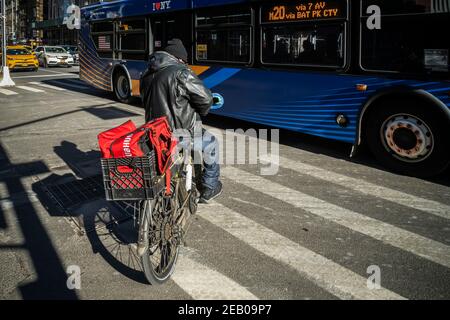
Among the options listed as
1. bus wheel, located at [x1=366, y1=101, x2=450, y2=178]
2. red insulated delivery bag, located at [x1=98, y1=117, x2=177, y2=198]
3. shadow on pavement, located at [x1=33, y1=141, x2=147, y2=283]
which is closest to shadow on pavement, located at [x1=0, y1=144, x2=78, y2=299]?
shadow on pavement, located at [x1=33, y1=141, x2=147, y2=283]

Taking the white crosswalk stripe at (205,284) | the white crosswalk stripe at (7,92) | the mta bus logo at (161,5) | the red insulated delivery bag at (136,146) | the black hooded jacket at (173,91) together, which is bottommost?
the white crosswalk stripe at (205,284)

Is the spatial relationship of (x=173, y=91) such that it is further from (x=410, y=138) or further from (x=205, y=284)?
(x=410, y=138)

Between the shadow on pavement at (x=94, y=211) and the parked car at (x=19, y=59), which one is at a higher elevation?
the parked car at (x=19, y=59)

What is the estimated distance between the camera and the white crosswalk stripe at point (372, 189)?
5.28 metres

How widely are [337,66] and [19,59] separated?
27.1m

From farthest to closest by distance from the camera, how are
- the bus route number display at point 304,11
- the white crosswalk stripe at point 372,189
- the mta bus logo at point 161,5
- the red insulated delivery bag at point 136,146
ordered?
the mta bus logo at point 161,5 < the bus route number display at point 304,11 < the white crosswalk stripe at point 372,189 < the red insulated delivery bag at point 136,146

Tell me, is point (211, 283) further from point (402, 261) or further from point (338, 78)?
point (338, 78)

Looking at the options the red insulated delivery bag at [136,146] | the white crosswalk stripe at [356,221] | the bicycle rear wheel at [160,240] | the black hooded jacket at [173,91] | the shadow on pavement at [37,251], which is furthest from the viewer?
the white crosswalk stripe at [356,221]

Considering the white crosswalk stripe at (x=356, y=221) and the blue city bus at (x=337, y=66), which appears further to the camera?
the blue city bus at (x=337, y=66)

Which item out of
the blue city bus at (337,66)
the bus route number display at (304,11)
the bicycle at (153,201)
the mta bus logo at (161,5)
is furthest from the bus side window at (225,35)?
the bicycle at (153,201)

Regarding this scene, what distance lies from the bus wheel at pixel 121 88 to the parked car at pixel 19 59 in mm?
17817

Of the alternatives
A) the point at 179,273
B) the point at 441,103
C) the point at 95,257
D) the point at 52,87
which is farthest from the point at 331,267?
the point at 52,87

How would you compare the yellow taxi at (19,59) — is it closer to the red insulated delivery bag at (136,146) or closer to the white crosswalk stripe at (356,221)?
the white crosswalk stripe at (356,221)

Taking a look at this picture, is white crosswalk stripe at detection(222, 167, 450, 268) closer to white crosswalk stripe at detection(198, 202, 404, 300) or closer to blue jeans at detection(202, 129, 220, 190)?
white crosswalk stripe at detection(198, 202, 404, 300)
